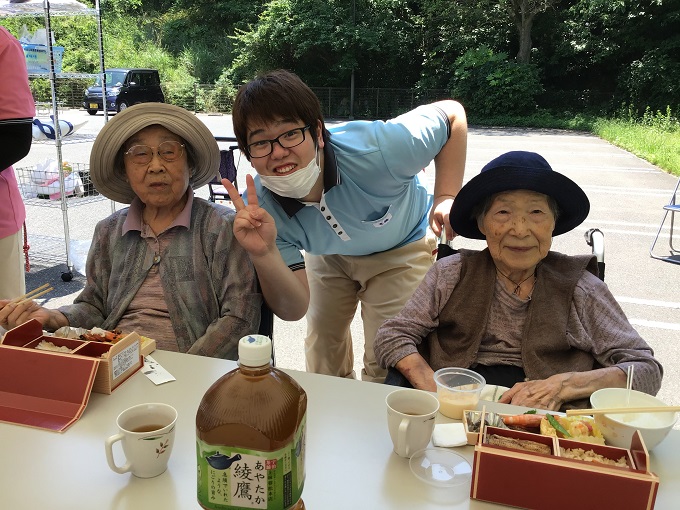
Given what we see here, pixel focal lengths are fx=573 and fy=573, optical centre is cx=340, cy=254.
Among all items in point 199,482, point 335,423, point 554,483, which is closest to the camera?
point 199,482

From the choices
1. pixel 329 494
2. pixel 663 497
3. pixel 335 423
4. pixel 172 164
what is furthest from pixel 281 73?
pixel 663 497

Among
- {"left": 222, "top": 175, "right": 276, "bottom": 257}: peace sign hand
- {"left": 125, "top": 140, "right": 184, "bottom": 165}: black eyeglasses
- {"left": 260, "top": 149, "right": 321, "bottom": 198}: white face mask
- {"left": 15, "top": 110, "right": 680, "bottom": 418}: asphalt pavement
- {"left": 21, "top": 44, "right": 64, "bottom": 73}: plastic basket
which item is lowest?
{"left": 15, "top": 110, "right": 680, "bottom": 418}: asphalt pavement

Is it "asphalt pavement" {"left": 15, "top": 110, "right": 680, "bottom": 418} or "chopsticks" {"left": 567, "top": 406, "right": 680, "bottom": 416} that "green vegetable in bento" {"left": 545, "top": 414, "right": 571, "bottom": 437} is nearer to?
"chopsticks" {"left": 567, "top": 406, "right": 680, "bottom": 416}

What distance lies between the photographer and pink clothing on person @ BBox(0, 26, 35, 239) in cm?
232

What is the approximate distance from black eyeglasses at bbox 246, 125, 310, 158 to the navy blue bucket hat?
0.57m

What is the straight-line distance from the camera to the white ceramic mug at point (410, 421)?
3.82 feet

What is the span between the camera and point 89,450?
3.93 ft

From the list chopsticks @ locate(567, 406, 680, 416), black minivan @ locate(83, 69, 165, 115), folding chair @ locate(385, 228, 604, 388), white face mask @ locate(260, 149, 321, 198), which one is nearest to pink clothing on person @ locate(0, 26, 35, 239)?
white face mask @ locate(260, 149, 321, 198)

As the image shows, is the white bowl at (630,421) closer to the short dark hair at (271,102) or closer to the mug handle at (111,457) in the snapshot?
the mug handle at (111,457)

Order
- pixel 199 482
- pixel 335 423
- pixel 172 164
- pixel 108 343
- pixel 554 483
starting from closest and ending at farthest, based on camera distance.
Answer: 1. pixel 199 482
2. pixel 554 483
3. pixel 335 423
4. pixel 108 343
5. pixel 172 164

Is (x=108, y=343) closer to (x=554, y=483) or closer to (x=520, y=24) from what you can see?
(x=554, y=483)

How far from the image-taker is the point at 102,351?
4.75 ft

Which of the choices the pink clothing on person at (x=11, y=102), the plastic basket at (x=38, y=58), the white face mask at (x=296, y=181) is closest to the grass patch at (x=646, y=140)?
the plastic basket at (x=38, y=58)

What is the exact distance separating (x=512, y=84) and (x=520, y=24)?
268 cm
